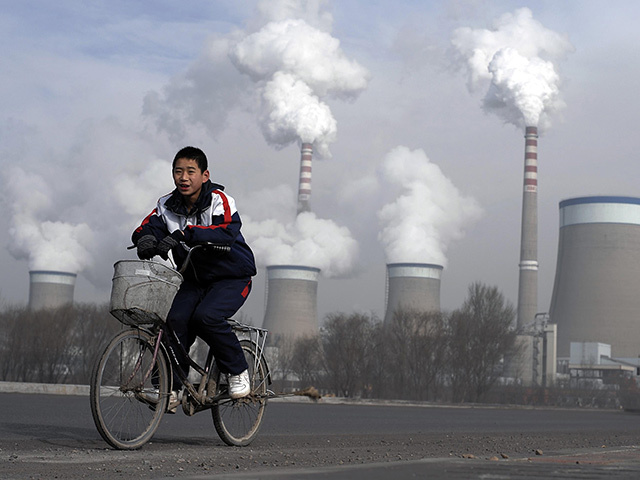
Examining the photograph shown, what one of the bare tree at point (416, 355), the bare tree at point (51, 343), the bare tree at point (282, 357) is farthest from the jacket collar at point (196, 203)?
the bare tree at point (282, 357)

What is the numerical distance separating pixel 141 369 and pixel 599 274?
59543 millimetres

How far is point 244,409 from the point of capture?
18.9 feet

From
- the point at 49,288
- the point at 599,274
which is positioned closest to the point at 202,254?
the point at 599,274

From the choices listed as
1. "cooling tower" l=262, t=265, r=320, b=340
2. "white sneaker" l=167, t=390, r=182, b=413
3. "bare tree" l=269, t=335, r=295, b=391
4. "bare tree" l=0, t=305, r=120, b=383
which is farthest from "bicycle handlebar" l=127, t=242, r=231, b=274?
"cooling tower" l=262, t=265, r=320, b=340

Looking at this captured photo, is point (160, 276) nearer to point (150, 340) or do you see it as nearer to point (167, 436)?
point (150, 340)

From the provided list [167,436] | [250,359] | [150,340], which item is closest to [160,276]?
A: [150,340]

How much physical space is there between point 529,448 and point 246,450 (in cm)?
196

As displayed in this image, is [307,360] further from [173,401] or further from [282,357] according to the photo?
[173,401]

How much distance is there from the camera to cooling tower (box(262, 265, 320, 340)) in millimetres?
63875

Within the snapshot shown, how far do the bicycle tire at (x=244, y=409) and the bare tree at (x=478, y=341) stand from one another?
163 ft

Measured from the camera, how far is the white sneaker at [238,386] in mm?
5520

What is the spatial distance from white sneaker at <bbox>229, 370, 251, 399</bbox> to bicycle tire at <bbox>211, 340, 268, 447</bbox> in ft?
0.13

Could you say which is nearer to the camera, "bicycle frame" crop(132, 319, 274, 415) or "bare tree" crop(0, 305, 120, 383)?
"bicycle frame" crop(132, 319, 274, 415)

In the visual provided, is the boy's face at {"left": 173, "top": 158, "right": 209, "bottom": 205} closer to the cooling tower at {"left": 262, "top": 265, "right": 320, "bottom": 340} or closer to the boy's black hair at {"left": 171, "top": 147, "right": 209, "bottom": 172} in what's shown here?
the boy's black hair at {"left": 171, "top": 147, "right": 209, "bottom": 172}
